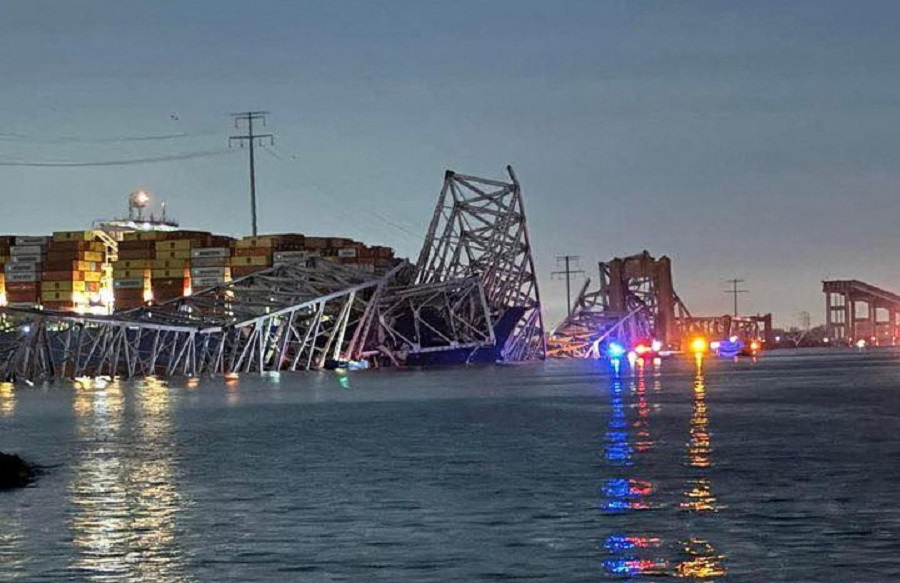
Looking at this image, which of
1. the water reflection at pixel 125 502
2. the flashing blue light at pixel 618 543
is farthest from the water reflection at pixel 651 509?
the water reflection at pixel 125 502

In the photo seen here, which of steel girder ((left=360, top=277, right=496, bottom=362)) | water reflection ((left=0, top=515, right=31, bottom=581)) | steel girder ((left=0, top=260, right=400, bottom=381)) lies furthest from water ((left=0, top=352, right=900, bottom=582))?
steel girder ((left=360, top=277, right=496, bottom=362))

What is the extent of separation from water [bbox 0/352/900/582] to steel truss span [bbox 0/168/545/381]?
72.9 meters

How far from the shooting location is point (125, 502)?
25484mm

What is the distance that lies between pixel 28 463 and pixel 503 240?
428 ft

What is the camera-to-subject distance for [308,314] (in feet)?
480

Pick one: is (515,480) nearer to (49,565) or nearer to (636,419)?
(49,565)

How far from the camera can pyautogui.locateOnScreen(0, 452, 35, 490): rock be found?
28.6 meters

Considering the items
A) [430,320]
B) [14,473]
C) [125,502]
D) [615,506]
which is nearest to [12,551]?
[125,502]

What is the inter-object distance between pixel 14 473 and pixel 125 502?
5244 mm

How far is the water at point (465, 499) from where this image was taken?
58.9ft

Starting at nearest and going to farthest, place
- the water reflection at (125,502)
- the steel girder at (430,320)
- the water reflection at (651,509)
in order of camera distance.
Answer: the water reflection at (651,509) → the water reflection at (125,502) → the steel girder at (430,320)

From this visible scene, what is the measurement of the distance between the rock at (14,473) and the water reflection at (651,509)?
469 inches

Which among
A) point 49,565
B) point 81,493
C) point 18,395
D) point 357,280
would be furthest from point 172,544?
point 357,280

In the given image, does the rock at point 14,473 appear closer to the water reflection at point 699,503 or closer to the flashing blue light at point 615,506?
the flashing blue light at point 615,506
